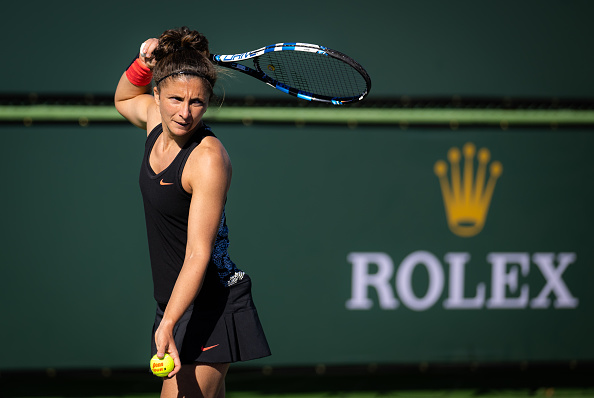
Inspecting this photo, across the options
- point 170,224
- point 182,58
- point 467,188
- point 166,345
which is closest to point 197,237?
point 170,224

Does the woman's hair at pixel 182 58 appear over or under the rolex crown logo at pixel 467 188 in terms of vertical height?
over

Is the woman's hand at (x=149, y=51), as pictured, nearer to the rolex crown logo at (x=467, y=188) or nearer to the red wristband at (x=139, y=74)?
the red wristband at (x=139, y=74)

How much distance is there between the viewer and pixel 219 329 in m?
1.95

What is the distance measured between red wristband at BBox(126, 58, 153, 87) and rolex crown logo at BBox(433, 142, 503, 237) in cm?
145

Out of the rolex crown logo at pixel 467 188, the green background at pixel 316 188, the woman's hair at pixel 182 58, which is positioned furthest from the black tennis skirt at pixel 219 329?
the rolex crown logo at pixel 467 188

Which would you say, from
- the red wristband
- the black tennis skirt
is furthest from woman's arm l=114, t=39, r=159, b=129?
the black tennis skirt

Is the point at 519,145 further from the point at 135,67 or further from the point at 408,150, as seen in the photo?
the point at 135,67

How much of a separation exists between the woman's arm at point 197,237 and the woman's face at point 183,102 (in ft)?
0.34

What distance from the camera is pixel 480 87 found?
120 inches

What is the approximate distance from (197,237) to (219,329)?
0.35m

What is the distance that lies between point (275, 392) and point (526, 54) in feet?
6.47

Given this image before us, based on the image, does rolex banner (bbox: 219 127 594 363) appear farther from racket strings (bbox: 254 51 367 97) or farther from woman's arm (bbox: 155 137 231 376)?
woman's arm (bbox: 155 137 231 376)

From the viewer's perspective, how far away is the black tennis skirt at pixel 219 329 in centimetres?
193

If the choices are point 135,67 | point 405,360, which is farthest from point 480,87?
point 135,67
